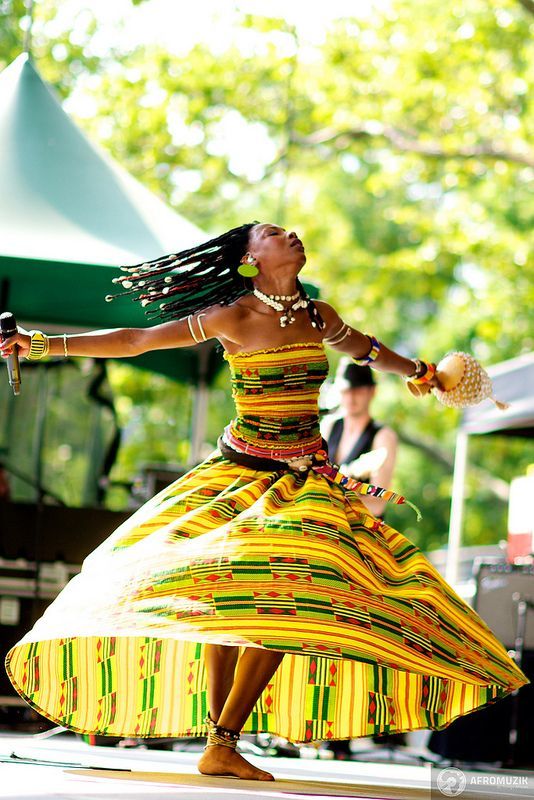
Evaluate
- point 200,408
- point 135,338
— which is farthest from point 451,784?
point 200,408

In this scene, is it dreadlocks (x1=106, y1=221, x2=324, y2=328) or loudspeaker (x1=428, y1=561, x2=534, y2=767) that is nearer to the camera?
dreadlocks (x1=106, y1=221, x2=324, y2=328)

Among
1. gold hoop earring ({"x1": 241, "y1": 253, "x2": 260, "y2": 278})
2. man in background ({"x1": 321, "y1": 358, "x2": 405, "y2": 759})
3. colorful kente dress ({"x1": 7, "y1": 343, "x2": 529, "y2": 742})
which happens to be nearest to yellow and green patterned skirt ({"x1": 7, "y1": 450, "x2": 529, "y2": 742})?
colorful kente dress ({"x1": 7, "y1": 343, "x2": 529, "y2": 742})

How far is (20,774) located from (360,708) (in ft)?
5.36

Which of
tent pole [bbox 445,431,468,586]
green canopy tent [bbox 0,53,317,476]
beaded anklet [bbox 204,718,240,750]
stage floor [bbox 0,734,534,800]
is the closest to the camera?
stage floor [bbox 0,734,534,800]

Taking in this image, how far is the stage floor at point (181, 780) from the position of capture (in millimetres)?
3086

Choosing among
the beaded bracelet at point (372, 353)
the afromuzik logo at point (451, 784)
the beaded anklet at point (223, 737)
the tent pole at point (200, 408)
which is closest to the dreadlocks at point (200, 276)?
the beaded bracelet at point (372, 353)

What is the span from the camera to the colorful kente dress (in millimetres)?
3629

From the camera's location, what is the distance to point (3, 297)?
6.81 meters

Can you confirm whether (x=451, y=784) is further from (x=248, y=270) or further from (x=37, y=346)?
(x=37, y=346)

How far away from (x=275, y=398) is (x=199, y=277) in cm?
62

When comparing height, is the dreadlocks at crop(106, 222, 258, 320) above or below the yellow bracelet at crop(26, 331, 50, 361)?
above

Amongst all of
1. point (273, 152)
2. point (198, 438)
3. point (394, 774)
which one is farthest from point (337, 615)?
point (273, 152)

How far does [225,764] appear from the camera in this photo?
12.6ft

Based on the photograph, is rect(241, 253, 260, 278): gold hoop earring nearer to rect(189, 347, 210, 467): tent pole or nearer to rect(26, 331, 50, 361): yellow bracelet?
rect(26, 331, 50, 361): yellow bracelet
